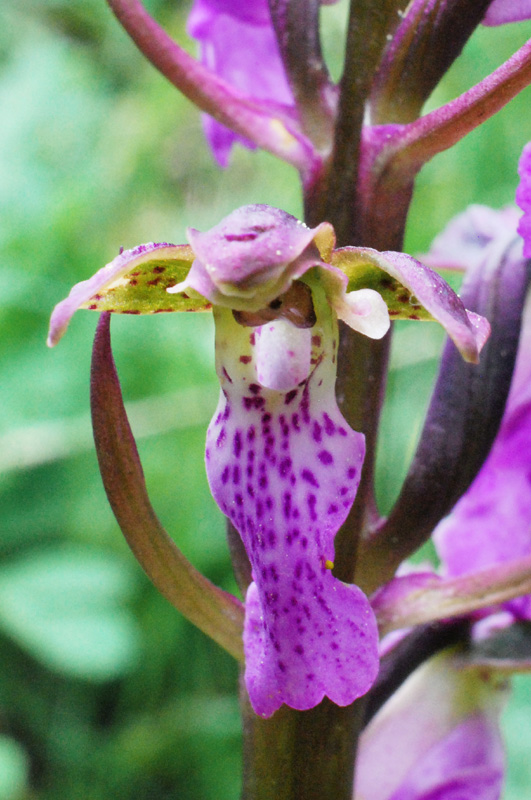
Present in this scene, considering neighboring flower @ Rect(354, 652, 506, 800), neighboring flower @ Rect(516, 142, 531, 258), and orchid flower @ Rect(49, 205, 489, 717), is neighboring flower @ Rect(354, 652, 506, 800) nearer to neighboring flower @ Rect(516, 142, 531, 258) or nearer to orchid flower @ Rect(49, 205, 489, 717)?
orchid flower @ Rect(49, 205, 489, 717)

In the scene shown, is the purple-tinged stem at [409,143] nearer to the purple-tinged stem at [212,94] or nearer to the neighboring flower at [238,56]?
the purple-tinged stem at [212,94]

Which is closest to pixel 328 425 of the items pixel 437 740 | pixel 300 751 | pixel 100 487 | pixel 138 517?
pixel 138 517

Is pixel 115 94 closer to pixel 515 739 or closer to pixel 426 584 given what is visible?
pixel 515 739

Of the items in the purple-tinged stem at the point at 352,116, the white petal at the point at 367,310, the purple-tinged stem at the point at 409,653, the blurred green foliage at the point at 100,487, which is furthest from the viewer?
the blurred green foliage at the point at 100,487

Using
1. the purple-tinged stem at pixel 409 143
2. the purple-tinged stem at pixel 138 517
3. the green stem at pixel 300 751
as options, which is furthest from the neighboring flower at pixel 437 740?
the purple-tinged stem at pixel 409 143

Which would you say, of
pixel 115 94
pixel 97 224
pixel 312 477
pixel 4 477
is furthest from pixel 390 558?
pixel 115 94

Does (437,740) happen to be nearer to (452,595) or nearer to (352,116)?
(452,595)
